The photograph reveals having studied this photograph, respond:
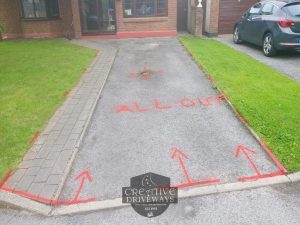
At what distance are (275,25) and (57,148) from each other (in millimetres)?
9006

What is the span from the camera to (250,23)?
12875 mm

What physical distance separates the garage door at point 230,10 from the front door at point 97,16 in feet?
19.2

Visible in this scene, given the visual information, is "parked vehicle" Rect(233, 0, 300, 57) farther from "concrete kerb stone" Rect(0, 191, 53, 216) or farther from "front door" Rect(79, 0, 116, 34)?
"concrete kerb stone" Rect(0, 191, 53, 216)

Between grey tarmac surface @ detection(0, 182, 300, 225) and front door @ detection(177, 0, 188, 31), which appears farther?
front door @ detection(177, 0, 188, 31)

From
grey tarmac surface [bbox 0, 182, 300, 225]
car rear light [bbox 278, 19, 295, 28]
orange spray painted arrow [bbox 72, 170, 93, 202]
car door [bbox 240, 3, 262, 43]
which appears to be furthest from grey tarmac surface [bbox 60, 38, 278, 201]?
car door [bbox 240, 3, 262, 43]

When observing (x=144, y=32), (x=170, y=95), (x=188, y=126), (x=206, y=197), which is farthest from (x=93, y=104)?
(x=144, y=32)

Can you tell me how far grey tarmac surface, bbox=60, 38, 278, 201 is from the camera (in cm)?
465

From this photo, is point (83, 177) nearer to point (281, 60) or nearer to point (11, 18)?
point (281, 60)

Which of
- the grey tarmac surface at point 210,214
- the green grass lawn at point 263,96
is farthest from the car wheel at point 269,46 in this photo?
the grey tarmac surface at point 210,214

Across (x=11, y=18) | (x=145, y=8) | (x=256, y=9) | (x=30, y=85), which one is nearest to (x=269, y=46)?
(x=256, y=9)

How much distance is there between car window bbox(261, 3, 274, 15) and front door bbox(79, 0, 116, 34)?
25.5ft

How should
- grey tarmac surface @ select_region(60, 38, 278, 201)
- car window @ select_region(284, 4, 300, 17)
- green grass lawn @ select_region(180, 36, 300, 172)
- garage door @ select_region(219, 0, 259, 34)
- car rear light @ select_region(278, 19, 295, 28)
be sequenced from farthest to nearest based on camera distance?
garage door @ select_region(219, 0, 259, 34) < car window @ select_region(284, 4, 300, 17) < car rear light @ select_region(278, 19, 295, 28) < green grass lawn @ select_region(180, 36, 300, 172) < grey tarmac surface @ select_region(60, 38, 278, 201)

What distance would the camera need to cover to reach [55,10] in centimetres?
1650

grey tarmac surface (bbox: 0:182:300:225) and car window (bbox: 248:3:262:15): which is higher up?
car window (bbox: 248:3:262:15)
